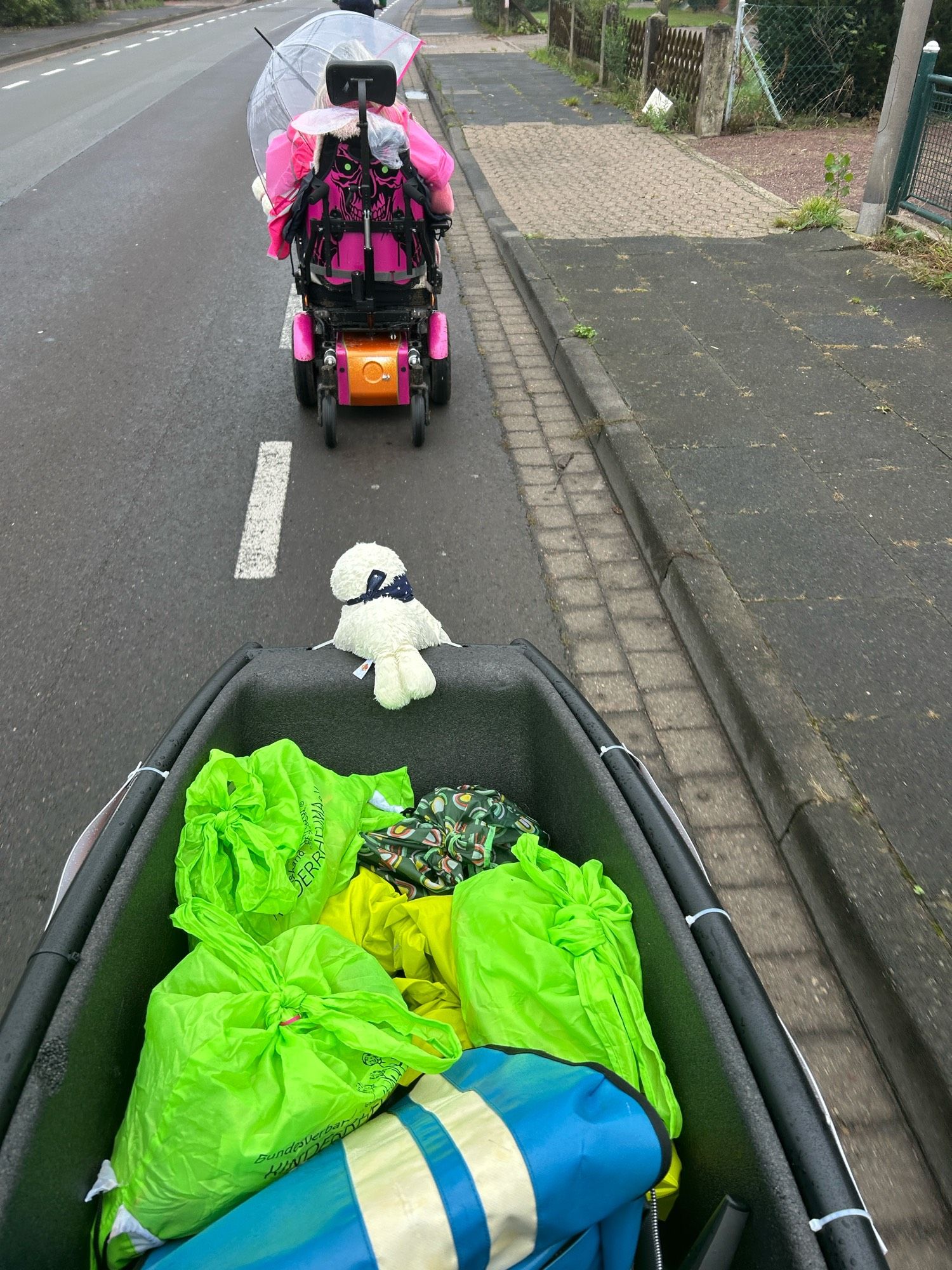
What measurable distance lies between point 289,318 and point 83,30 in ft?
107

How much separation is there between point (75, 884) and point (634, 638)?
2.62m

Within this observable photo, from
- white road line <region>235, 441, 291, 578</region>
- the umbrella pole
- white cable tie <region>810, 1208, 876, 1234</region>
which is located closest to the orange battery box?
the umbrella pole

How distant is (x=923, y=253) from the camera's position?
7.85 meters

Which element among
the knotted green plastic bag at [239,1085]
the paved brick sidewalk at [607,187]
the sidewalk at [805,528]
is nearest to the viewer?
the knotted green plastic bag at [239,1085]

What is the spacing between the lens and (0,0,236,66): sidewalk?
25484 mm

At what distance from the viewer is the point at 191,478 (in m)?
5.06

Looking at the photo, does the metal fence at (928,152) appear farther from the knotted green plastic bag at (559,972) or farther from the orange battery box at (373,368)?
the knotted green plastic bag at (559,972)

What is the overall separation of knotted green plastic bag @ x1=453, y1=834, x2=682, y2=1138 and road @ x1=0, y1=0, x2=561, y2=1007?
141cm

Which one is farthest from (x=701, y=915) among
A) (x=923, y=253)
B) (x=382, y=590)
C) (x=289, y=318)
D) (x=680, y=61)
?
(x=680, y=61)

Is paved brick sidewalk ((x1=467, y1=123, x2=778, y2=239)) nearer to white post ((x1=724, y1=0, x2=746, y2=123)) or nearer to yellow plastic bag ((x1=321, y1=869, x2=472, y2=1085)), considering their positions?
white post ((x1=724, y1=0, x2=746, y2=123))

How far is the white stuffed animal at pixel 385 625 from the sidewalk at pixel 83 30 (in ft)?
88.5

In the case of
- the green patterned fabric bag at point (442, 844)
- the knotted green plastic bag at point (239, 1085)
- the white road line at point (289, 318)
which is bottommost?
the white road line at point (289, 318)

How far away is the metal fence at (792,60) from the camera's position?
1239 centimetres

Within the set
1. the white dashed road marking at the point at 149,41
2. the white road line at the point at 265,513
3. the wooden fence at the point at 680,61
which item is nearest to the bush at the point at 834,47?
the wooden fence at the point at 680,61
